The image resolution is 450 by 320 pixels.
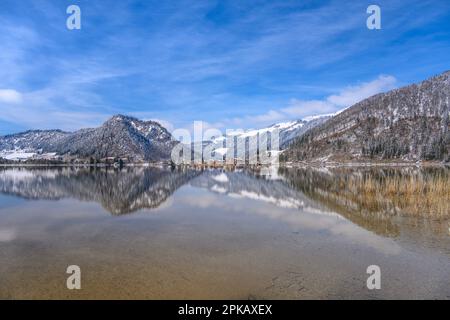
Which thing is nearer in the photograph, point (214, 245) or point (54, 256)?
point (54, 256)

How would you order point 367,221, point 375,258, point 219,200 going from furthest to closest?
1. point 219,200
2. point 367,221
3. point 375,258

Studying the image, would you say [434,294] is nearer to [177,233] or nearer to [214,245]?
[214,245]

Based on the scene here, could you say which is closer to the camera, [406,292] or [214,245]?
[406,292]

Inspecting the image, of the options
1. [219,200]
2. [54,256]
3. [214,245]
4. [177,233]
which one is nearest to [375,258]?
[214,245]

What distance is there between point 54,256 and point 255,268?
38.7ft

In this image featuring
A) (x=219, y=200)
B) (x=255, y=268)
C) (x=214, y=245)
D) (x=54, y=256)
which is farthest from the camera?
(x=219, y=200)

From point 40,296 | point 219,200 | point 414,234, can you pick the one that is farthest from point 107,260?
point 219,200

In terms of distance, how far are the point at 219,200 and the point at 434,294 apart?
34301 mm

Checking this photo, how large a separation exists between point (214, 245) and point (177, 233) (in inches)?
191

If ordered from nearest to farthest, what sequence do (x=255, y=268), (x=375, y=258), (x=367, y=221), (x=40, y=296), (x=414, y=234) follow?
(x=40, y=296), (x=255, y=268), (x=375, y=258), (x=414, y=234), (x=367, y=221)

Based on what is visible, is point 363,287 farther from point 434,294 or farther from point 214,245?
point 214,245

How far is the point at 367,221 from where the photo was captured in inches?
1145
